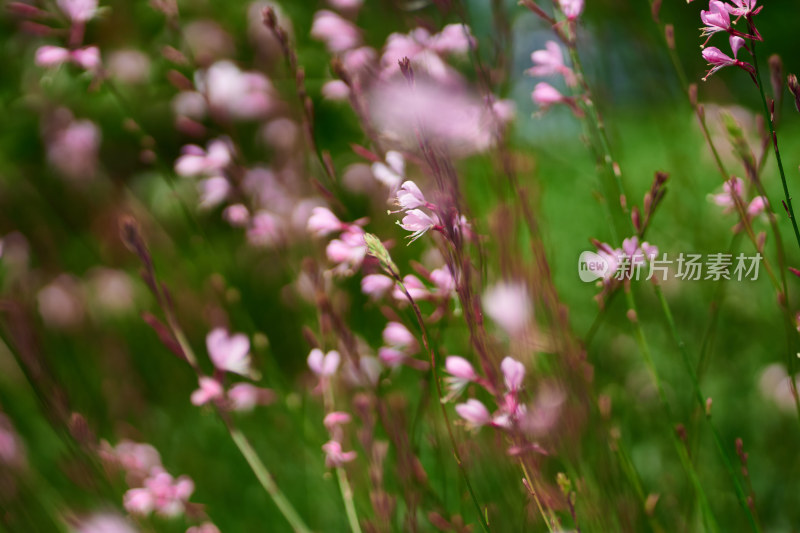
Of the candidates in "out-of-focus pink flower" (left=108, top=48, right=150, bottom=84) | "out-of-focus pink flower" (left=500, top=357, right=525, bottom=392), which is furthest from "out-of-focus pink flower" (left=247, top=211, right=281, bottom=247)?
"out-of-focus pink flower" (left=108, top=48, right=150, bottom=84)

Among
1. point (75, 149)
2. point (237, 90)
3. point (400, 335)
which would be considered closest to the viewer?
point (400, 335)

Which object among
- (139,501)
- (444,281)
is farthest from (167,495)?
(444,281)

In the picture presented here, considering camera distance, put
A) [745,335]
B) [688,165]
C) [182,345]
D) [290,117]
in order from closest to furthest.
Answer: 1. [182,345]
2. [745,335]
3. [290,117]
4. [688,165]

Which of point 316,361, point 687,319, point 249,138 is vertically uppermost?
point 316,361

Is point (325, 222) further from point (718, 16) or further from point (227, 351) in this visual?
point (718, 16)

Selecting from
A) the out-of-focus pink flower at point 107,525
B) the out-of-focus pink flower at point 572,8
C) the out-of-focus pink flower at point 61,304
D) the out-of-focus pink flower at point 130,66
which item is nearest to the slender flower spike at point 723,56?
the out-of-focus pink flower at point 572,8

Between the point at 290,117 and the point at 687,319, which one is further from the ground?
the point at 290,117

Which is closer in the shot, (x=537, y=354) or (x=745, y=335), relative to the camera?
(x=537, y=354)

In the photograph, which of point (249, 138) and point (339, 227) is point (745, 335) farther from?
point (249, 138)

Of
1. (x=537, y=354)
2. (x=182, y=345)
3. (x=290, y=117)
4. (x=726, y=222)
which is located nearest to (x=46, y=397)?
(x=182, y=345)
